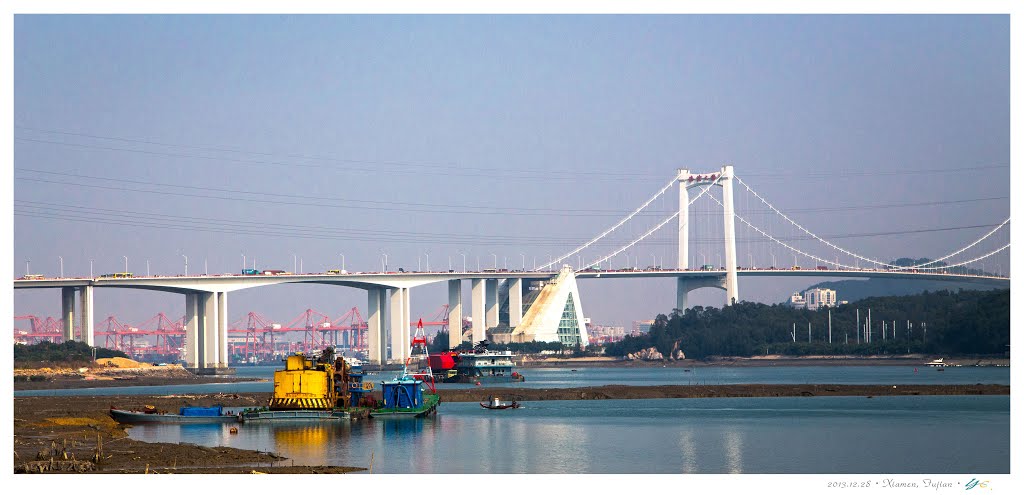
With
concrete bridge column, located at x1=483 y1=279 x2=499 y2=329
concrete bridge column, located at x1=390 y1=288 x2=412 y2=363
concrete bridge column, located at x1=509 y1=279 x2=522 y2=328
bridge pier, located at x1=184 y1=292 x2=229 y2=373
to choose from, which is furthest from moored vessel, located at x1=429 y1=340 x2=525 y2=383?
concrete bridge column, located at x1=483 y1=279 x2=499 y2=329

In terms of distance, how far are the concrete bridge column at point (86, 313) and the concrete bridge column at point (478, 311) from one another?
3971cm

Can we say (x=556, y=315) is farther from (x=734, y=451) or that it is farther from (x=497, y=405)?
(x=734, y=451)

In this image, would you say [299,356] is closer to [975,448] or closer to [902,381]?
[975,448]

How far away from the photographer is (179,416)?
47219 mm

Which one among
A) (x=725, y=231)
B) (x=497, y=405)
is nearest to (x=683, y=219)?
(x=725, y=231)

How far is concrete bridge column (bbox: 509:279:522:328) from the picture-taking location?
131 metres

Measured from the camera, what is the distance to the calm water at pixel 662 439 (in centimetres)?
3244

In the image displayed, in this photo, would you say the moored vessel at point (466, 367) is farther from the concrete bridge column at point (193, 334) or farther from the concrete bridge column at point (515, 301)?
the concrete bridge column at point (515, 301)

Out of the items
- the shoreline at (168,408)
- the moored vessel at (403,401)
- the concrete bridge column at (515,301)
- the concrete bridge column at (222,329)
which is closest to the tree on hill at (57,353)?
the concrete bridge column at (222,329)

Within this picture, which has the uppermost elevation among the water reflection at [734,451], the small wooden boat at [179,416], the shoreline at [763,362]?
the small wooden boat at [179,416]

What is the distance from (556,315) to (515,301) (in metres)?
4.50

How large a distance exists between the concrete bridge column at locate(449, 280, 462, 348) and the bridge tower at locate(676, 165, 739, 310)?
22998mm

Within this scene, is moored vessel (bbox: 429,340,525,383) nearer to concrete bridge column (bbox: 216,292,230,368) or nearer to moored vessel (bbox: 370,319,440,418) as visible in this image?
concrete bridge column (bbox: 216,292,230,368)
